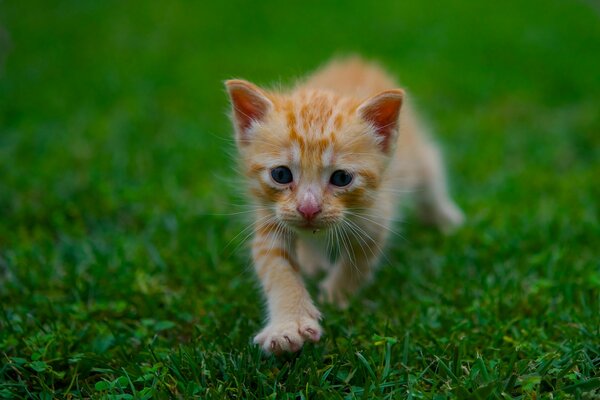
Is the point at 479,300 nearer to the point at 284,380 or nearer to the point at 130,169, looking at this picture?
the point at 284,380

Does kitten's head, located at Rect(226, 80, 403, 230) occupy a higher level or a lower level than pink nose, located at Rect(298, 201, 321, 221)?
higher

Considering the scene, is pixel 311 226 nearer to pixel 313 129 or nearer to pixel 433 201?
pixel 313 129

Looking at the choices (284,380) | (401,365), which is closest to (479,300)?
(401,365)

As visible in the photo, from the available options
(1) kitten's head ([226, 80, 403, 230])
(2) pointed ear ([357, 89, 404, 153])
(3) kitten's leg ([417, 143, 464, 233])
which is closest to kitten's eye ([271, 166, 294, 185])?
(1) kitten's head ([226, 80, 403, 230])

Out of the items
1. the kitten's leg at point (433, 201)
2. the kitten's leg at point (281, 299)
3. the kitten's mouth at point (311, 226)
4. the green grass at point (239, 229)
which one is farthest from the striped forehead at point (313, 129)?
the kitten's leg at point (433, 201)

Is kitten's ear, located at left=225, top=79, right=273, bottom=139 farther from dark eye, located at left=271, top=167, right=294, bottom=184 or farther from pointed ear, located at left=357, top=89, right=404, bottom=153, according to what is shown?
pointed ear, located at left=357, top=89, right=404, bottom=153

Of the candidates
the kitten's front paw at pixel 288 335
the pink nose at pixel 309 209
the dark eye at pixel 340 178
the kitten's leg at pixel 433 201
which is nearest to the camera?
the kitten's front paw at pixel 288 335

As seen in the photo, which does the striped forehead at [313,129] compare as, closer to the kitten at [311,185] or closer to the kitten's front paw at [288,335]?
the kitten at [311,185]
